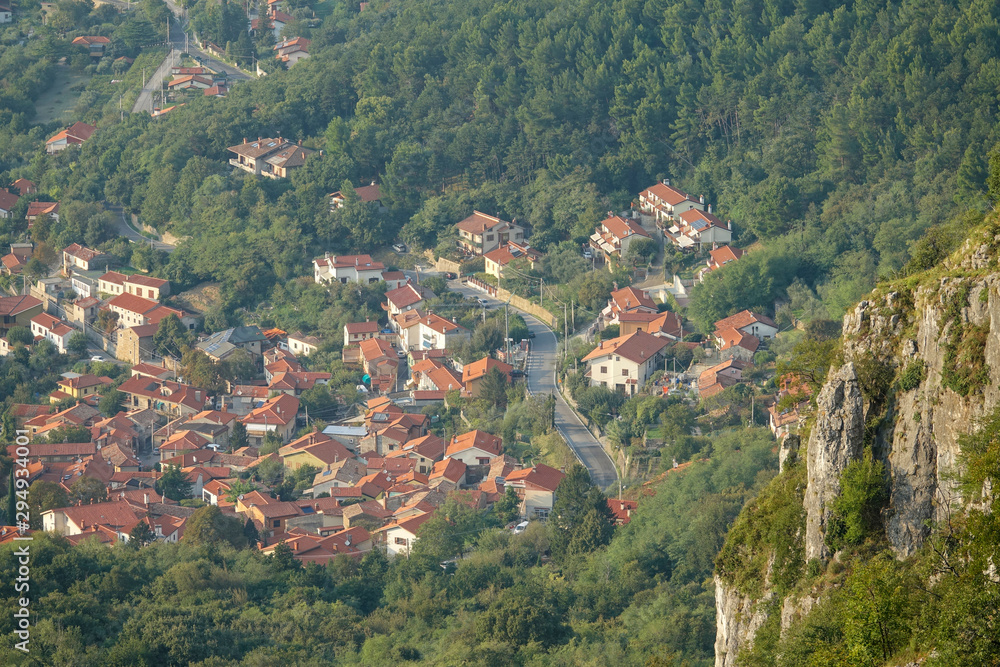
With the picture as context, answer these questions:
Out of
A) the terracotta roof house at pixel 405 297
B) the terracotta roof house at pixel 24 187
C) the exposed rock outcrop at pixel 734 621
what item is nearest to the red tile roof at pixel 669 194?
the terracotta roof house at pixel 405 297

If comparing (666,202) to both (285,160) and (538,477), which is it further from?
(538,477)

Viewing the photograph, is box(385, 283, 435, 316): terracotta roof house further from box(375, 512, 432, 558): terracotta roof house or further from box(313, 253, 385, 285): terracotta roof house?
box(375, 512, 432, 558): terracotta roof house

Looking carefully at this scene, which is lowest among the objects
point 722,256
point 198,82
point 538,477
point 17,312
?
point 17,312

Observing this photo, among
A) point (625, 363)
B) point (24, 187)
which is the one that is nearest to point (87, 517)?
point (625, 363)

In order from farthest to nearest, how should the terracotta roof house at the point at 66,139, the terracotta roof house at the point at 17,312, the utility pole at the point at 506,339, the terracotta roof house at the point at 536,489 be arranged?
1. the terracotta roof house at the point at 66,139
2. the terracotta roof house at the point at 17,312
3. the utility pole at the point at 506,339
4. the terracotta roof house at the point at 536,489

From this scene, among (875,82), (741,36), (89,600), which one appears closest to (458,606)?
(89,600)

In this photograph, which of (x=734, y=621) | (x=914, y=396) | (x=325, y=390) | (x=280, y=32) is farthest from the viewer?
(x=280, y=32)

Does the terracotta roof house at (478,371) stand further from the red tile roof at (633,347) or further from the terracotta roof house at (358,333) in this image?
the terracotta roof house at (358,333)
